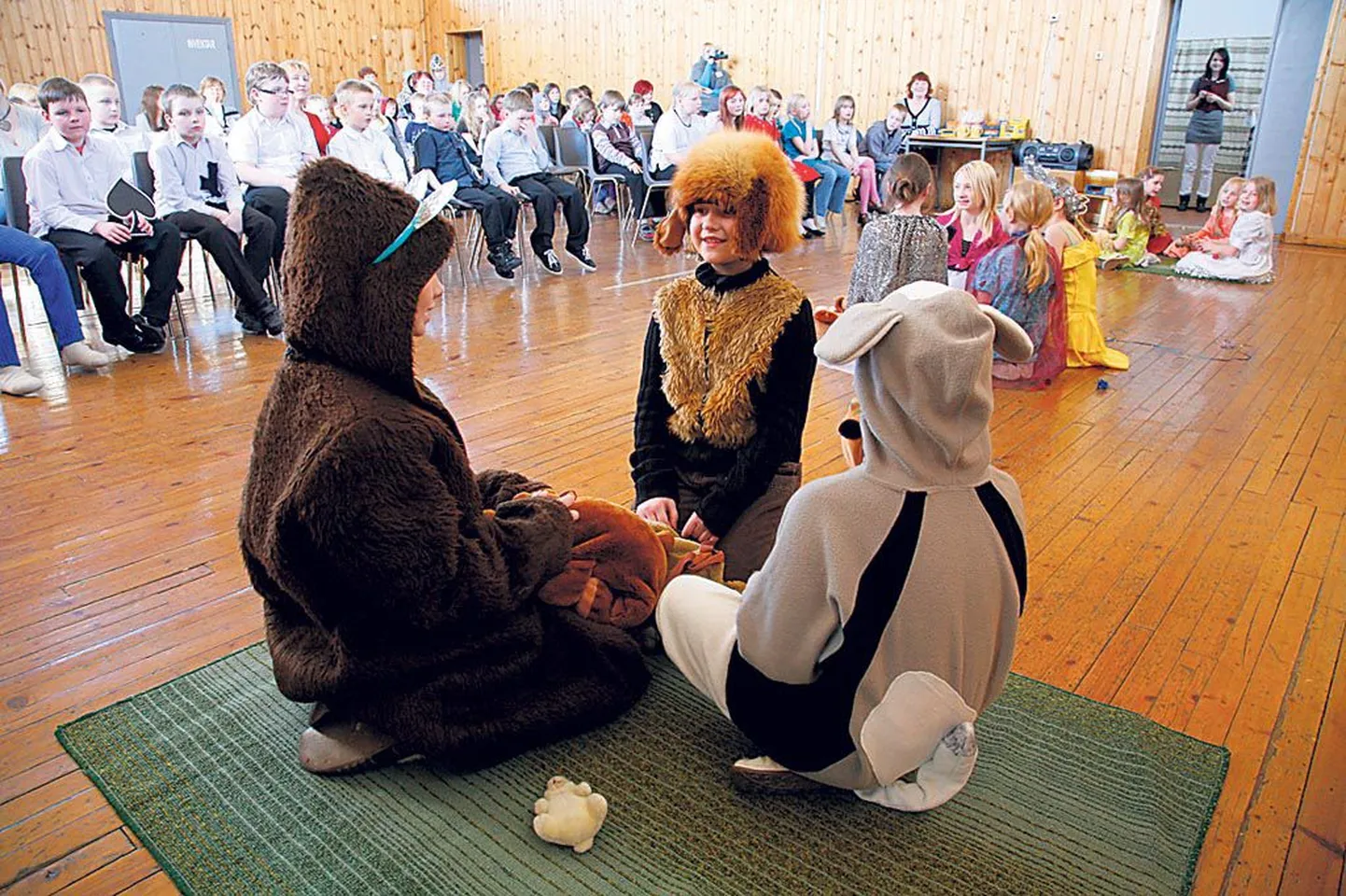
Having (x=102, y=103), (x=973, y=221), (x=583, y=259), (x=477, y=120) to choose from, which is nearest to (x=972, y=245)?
(x=973, y=221)

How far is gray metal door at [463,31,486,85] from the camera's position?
14738 mm

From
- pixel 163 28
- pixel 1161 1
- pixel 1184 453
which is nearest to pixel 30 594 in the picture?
pixel 1184 453

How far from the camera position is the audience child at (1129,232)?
25.0 feet

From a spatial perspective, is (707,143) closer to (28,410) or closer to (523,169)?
(28,410)

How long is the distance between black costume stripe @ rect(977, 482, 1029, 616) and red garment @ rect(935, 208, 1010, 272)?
3360mm

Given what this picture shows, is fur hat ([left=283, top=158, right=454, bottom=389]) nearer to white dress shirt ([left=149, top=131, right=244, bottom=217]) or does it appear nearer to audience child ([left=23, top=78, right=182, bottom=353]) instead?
audience child ([left=23, top=78, right=182, bottom=353])

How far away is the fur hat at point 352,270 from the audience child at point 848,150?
8.69 metres

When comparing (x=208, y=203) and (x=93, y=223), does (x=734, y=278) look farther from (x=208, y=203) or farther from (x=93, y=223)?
(x=208, y=203)

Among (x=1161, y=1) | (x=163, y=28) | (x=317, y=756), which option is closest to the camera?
(x=317, y=756)

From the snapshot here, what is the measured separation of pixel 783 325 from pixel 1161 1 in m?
9.32

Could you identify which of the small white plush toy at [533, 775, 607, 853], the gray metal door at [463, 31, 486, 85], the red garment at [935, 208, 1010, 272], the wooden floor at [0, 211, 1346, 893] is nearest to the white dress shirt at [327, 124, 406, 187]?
the wooden floor at [0, 211, 1346, 893]

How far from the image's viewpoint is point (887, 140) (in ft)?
33.9

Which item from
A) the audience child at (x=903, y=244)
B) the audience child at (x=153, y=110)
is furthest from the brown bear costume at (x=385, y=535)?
the audience child at (x=153, y=110)

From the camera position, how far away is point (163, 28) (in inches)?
465
